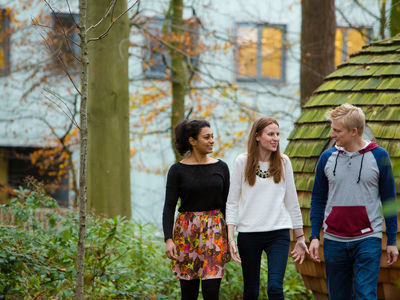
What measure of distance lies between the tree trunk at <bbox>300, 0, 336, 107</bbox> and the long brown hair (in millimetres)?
4975

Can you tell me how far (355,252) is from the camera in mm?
4184

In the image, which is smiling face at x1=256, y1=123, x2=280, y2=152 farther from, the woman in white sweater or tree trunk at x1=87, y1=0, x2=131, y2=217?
tree trunk at x1=87, y1=0, x2=131, y2=217

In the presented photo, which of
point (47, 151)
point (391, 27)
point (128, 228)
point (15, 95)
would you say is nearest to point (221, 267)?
point (128, 228)

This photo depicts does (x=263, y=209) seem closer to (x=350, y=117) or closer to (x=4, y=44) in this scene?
(x=350, y=117)

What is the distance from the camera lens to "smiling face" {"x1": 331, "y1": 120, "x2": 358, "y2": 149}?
4219 mm

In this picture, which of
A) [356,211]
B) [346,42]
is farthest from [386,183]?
[346,42]

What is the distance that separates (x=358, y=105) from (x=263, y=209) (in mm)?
1479

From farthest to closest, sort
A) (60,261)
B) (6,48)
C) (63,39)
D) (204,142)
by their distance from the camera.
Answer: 1. (6,48)
2. (63,39)
3. (60,261)
4. (204,142)

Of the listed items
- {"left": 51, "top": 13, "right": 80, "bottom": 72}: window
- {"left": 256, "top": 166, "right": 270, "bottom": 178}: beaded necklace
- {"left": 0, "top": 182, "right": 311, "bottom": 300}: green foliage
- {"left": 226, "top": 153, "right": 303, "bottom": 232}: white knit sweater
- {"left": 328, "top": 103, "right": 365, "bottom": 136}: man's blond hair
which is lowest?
{"left": 0, "top": 182, "right": 311, "bottom": 300}: green foliage

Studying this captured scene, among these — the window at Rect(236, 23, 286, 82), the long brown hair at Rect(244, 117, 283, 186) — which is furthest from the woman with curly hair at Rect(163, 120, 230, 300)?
the window at Rect(236, 23, 286, 82)

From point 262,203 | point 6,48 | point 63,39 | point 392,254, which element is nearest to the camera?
point 392,254

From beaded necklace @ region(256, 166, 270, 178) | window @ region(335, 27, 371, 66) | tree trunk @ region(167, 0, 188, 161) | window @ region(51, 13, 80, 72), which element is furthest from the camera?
window @ region(335, 27, 371, 66)

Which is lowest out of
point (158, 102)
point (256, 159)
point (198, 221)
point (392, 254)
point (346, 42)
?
point (392, 254)

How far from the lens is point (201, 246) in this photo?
4645 millimetres
